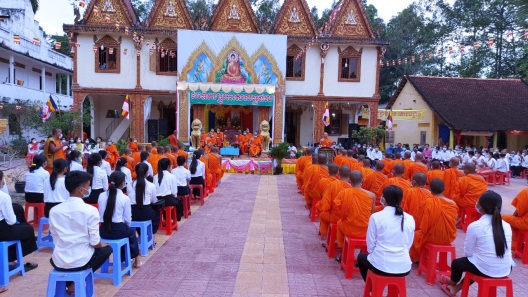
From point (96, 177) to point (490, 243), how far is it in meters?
6.19

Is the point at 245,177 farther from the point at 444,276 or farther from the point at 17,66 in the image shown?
the point at 17,66

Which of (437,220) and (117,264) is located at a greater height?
(437,220)

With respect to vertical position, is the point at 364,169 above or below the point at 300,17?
below

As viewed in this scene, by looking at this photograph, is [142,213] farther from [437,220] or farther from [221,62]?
[221,62]

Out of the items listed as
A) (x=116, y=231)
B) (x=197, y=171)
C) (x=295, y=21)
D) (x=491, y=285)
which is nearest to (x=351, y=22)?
A: (x=295, y=21)

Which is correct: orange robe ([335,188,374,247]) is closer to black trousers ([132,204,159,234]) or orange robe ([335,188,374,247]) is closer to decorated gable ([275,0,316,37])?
black trousers ([132,204,159,234])

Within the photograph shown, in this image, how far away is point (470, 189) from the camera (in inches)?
301

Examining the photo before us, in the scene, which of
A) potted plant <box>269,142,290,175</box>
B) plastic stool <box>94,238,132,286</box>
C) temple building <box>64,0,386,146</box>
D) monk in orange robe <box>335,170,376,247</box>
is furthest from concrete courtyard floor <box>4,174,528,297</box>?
temple building <box>64,0,386,146</box>

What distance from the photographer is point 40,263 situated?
5.59 metres

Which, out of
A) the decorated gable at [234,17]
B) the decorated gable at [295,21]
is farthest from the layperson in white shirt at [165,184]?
the decorated gable at [295,21]

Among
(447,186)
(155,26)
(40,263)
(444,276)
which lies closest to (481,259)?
(444,276)

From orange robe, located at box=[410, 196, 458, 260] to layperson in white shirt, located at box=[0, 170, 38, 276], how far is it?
5.10 m

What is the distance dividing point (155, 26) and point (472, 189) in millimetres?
18668

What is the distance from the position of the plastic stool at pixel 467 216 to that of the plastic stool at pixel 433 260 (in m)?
2.66
